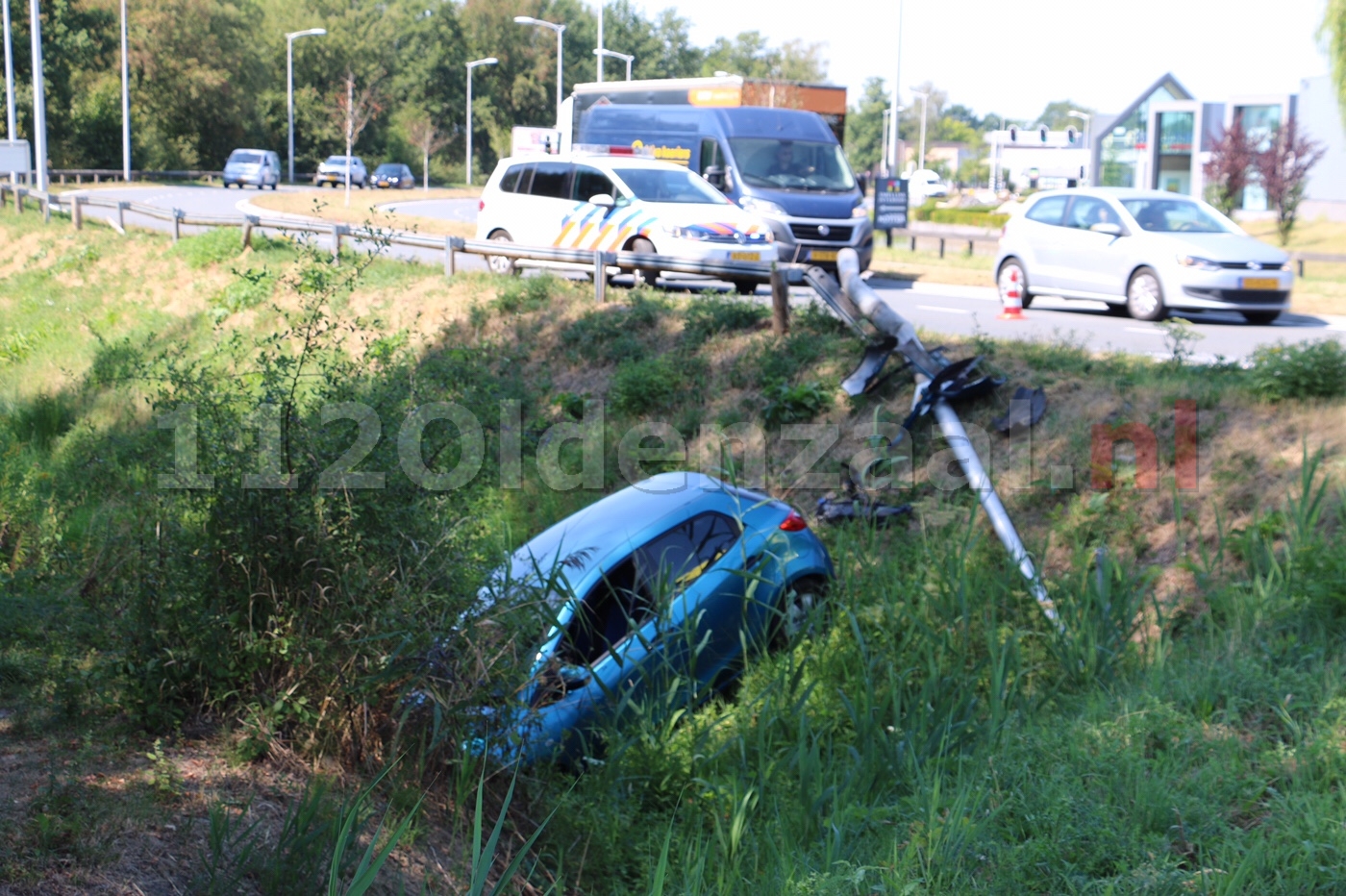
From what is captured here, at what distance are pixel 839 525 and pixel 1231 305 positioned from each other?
8282mm

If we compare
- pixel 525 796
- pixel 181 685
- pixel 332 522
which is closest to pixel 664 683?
pixel 525 796

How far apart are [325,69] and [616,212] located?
2621 inches

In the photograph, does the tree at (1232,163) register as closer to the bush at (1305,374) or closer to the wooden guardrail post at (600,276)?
the wooden guardrail post at (600,276)

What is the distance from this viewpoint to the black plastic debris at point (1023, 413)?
1016cm

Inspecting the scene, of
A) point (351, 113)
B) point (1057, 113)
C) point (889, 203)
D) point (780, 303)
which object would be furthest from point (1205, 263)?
point (1057, 113)

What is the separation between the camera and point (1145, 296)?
15812 mm

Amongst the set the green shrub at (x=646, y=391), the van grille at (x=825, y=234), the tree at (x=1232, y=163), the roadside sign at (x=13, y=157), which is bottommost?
the green shrub at (x=646, y=391)

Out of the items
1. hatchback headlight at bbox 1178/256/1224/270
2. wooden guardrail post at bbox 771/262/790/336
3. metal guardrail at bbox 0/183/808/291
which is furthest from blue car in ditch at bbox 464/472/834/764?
hatchback headlight at bbox 1178/256/1224/270

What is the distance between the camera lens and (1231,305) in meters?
15.2

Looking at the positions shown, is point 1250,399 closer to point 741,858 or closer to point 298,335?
point 741,858

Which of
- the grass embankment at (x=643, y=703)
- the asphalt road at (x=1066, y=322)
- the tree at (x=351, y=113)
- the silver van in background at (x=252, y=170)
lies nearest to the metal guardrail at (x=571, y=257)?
the asphalt road at (x=1066, y=322)

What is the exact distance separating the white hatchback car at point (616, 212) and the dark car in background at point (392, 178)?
44.8 meters

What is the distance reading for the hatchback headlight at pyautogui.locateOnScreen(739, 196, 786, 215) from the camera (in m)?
19.7

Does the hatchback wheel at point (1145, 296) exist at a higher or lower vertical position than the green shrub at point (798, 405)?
higher
